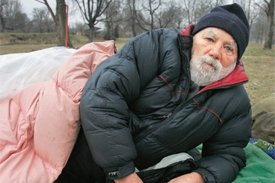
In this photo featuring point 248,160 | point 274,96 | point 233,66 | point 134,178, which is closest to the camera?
point 134,178

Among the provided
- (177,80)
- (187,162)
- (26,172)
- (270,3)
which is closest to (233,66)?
(177,80)

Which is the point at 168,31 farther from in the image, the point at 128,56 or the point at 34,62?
the point at 34,62

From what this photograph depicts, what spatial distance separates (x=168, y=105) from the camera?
4.99 feet

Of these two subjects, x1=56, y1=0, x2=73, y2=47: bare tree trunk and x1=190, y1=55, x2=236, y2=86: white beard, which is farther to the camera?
x1=56, y1=0, x2=73, y2=47: bare tree trunk

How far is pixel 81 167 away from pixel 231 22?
1297mm

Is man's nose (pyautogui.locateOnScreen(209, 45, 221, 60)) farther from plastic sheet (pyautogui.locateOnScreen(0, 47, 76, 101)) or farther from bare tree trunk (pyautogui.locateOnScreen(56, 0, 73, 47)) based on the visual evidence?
bare tree trunk (pyautogui.locateOnScreen(56, 0, 73, 47))

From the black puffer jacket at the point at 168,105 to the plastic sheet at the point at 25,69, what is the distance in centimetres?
66

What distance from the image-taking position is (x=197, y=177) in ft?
4.86

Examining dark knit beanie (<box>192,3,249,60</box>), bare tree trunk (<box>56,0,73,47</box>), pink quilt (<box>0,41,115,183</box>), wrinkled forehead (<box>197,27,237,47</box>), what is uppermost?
bare tree trunk (<box>56,0,73,47</box>)

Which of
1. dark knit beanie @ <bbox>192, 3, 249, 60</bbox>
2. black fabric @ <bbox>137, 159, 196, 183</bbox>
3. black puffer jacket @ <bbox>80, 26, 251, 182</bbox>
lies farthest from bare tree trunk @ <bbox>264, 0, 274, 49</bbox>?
black fabric @ <bbox>137, 159, 196, 183</bbox>

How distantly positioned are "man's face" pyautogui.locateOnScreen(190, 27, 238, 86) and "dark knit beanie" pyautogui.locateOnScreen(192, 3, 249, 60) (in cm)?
3

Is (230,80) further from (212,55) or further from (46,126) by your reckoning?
(46,126)

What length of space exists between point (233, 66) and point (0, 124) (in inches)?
58.8

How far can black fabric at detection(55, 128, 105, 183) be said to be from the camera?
1.57m
